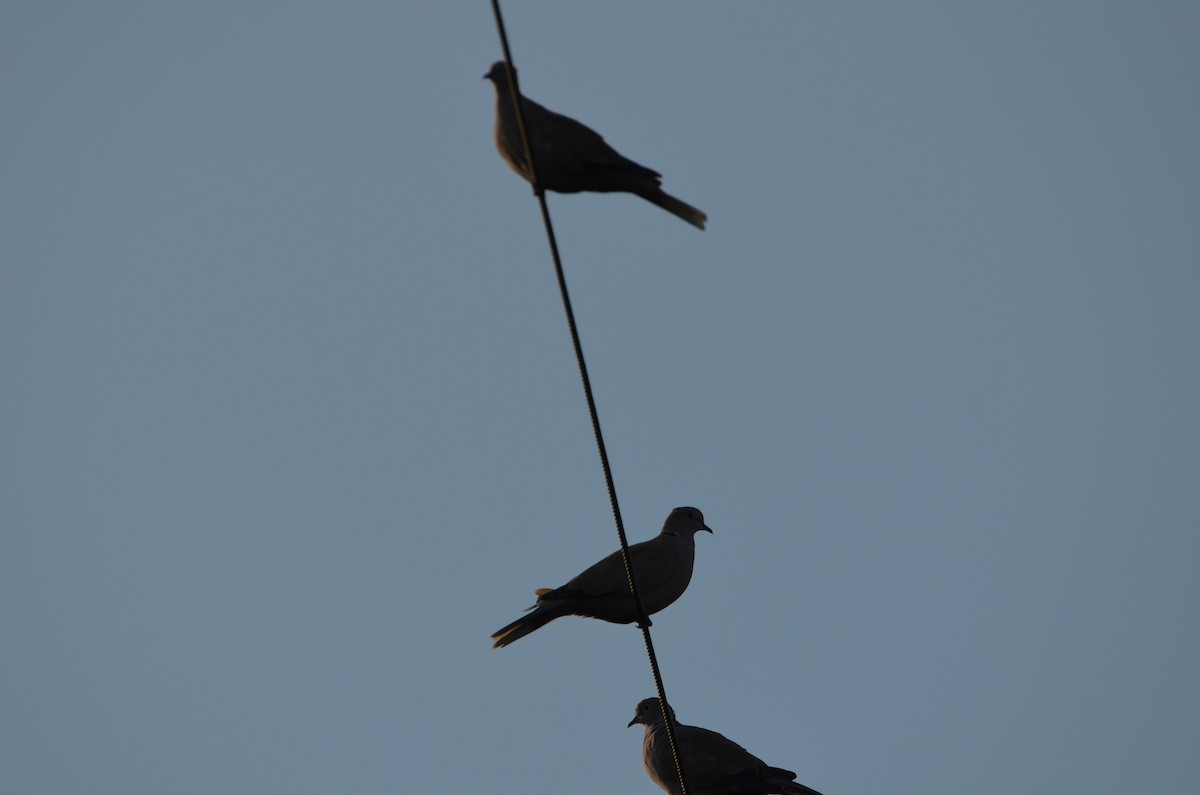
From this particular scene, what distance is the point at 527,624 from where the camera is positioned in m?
A: 7.75

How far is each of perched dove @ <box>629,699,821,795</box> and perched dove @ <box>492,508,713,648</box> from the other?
79cm

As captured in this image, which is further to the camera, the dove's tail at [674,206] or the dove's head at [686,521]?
the dove's head at [686,521]

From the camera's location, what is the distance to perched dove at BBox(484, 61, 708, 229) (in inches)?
268

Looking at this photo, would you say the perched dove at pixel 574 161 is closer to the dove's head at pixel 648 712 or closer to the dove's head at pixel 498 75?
the dove's head at pixel 498 75

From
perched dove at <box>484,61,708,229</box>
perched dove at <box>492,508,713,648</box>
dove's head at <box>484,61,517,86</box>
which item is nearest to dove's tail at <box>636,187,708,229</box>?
perched dove at <box>484,61,708,229</box>

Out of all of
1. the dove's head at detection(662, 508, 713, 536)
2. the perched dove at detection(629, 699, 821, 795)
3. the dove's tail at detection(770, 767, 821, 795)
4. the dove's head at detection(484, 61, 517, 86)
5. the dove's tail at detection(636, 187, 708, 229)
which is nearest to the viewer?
the dove's tail at detection(636, 187, 708, 229)

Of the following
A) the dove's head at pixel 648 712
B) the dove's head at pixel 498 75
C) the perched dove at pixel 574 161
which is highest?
the dove's head at pixel 498 75

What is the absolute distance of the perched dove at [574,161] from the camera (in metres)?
6.80

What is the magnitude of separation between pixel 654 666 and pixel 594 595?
2.46 meters

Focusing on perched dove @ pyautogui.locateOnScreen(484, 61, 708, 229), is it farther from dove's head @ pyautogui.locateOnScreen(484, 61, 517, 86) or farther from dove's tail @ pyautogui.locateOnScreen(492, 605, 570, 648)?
dove's tail @ pyautogui.locateOnScreen(492, 605, 570, 648)

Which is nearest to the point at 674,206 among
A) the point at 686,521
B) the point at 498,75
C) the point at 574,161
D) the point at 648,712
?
the point at 574,161

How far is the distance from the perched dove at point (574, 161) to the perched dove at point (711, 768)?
3.35m

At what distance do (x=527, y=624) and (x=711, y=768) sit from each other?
1556 mm

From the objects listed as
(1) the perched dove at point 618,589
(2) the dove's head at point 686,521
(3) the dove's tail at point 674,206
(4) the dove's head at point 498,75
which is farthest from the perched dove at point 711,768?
(4) the dove's head at point 498,75
